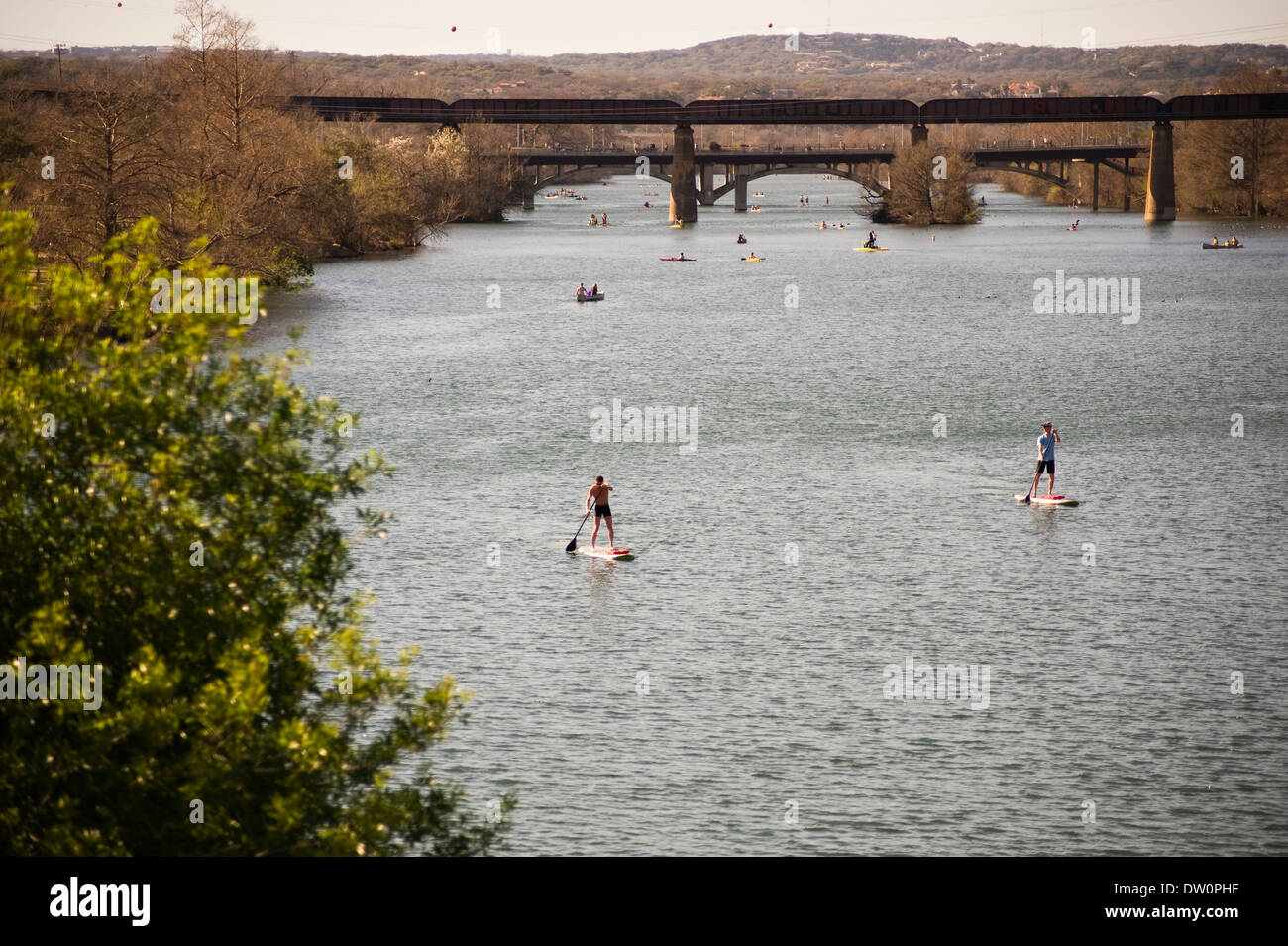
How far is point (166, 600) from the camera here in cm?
1561

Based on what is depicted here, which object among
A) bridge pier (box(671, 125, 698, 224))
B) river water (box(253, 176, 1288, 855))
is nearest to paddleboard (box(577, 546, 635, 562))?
river water (box(253, 176, 1288, 855))

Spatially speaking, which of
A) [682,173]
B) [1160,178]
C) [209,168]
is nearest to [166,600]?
[209,168]

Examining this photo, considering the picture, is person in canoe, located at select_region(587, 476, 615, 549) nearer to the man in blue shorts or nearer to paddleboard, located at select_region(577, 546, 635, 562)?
paddleboard, located at select_region(577, 546, 635, 562)

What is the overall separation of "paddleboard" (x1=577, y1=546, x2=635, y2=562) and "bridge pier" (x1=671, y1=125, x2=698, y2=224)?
159578 mm

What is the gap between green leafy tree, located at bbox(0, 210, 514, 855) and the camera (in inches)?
571

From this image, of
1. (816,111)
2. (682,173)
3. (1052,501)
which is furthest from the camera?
(682,173)

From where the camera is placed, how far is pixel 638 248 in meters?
155

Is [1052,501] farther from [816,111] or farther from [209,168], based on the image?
[816,111]

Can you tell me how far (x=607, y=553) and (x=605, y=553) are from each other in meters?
0.06

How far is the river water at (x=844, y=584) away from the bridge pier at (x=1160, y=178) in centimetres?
10327

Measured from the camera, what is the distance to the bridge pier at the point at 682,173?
635 feet
